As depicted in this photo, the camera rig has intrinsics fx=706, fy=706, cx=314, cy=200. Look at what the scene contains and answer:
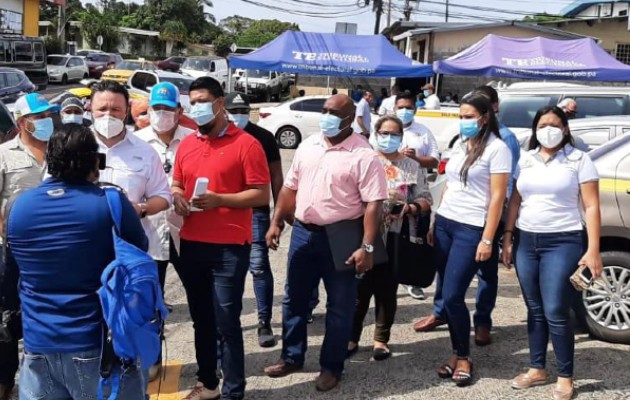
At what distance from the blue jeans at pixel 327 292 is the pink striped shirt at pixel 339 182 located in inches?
6.3

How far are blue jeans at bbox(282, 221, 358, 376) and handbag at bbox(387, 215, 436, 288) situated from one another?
2.00 ft

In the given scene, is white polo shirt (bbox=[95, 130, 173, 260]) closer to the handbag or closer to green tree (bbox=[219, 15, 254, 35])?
the handbag

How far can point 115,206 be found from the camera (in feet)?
9.16

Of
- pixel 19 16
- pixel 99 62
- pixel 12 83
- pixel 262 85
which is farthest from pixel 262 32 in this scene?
pixel 12 83

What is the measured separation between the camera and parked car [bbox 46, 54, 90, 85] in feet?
119

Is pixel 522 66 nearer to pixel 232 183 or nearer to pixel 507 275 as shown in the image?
pixel 507 275

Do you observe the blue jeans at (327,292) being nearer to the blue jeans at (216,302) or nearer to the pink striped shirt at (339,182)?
the pink striped shirt at (339,182)

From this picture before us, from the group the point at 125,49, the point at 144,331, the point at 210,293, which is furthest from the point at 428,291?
the point at 125,49

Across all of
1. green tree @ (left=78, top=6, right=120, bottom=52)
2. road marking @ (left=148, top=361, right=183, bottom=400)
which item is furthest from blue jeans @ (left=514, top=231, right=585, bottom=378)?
green tree @ (left=78, top=6, right=120, bottom=52)

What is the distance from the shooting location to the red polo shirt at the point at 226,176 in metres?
4.01

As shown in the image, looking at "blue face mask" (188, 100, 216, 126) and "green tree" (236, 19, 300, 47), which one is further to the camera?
"green tree" (236, 19, 300, 47)

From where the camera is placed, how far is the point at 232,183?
401cm

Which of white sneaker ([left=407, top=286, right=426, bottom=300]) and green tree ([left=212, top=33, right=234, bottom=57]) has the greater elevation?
green tree ([left=212, top=33, right=234, bottom=57])

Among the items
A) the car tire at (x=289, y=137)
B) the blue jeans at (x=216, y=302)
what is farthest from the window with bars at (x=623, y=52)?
the blue jeans at (x=216, y=302)
